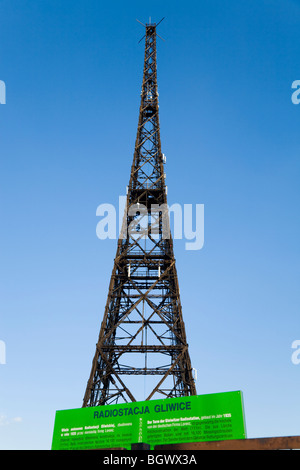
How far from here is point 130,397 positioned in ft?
90.4

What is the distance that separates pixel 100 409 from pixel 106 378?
11.7 m

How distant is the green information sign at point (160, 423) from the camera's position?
16.4 metres

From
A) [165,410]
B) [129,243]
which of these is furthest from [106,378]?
[165,410]

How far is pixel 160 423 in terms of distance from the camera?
→ 16844 millimetres

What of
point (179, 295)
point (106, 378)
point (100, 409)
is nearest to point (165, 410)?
point (100, 409)

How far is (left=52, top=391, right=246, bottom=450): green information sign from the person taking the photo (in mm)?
16375

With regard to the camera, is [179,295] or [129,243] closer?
[179,295]

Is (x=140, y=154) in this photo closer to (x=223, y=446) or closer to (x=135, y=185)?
(x=135, y=185)
